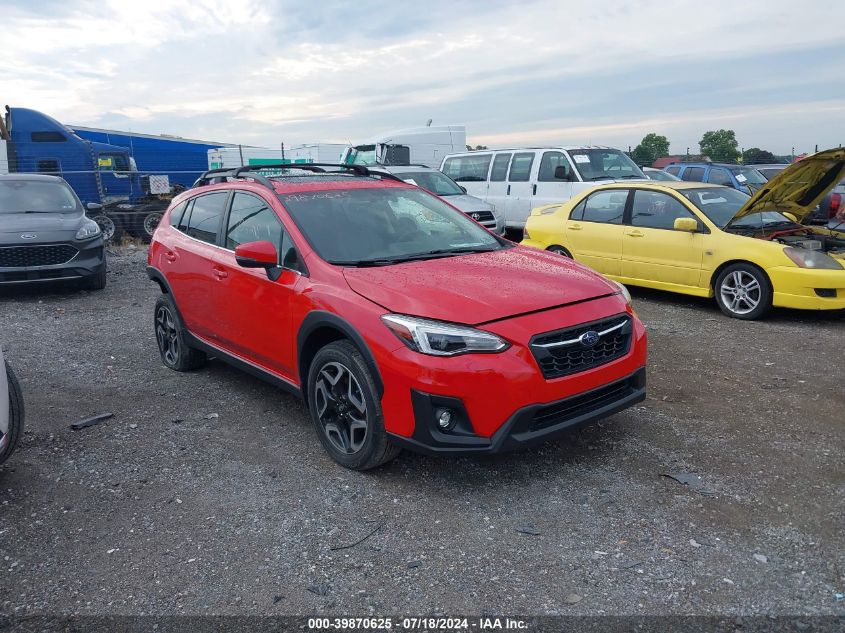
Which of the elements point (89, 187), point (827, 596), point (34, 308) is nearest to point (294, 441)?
point (827, 596)

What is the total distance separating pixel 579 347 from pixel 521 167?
9.99m

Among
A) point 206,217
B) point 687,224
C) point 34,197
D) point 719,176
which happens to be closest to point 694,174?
point 719,176

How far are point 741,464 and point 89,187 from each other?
1809cm

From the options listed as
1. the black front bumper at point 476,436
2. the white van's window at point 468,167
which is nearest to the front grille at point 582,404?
the black front bumper at point 476,436

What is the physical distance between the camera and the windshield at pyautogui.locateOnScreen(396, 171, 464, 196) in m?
12.6

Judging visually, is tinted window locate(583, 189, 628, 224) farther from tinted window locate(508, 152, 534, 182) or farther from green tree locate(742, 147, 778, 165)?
green tree locate(742, 147, 778, 165)

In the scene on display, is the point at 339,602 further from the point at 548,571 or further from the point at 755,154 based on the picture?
the point at 755,154

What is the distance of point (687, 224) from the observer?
777 cm

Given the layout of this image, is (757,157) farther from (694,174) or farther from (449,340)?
(449,340)

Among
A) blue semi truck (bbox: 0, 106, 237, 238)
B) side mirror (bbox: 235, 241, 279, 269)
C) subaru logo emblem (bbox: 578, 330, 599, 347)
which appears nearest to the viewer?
subaru logo emblem (bbox: 578, 330, 599, 347)

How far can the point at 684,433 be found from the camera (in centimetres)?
452

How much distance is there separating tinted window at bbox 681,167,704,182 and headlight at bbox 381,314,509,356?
15.8 m

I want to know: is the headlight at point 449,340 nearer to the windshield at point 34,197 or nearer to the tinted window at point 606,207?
the tinted window at point 606,207

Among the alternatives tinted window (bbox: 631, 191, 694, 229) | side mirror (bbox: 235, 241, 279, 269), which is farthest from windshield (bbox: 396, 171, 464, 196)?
side mirror (bbox: 235, 241, 279, 269)
